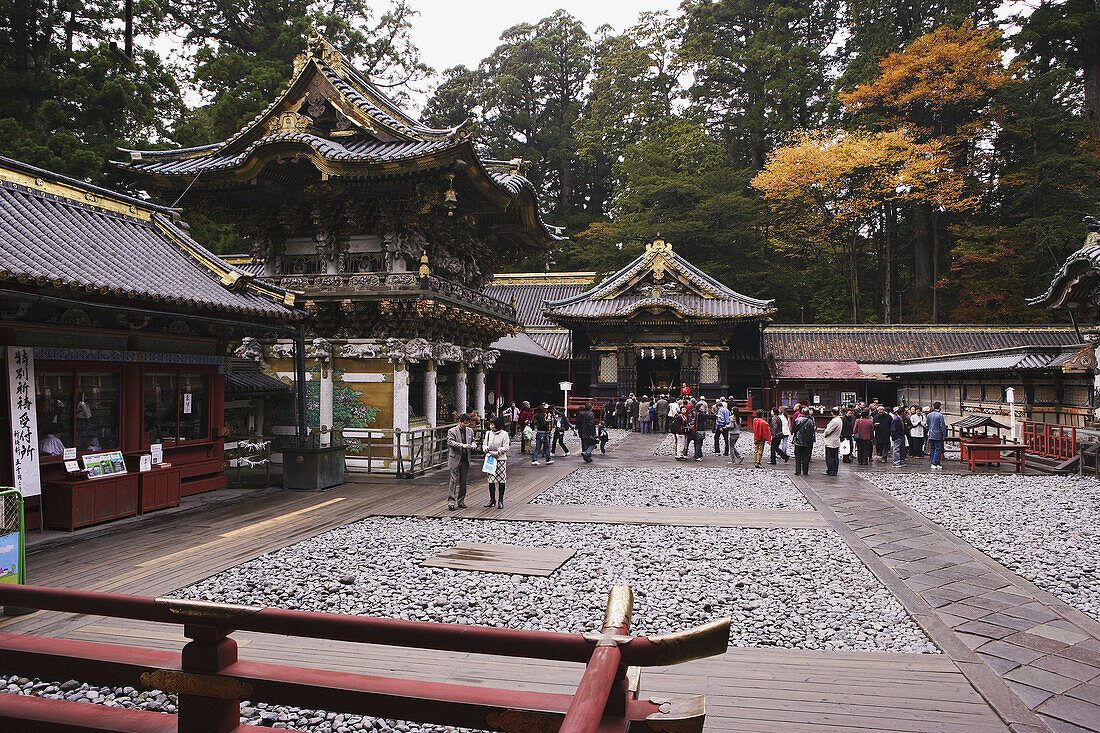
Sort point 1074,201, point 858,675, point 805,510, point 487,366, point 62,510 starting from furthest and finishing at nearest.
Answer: point 1074,201
point 487,366
point 805,510
point 62,510
point 858,675

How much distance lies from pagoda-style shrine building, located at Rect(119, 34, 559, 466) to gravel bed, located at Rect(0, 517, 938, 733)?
6.72 m

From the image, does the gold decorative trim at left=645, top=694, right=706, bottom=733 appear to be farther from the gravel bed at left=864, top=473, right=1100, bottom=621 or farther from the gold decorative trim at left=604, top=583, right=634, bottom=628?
the gravel bed at left=864, top=473, right=1100, bottom=621

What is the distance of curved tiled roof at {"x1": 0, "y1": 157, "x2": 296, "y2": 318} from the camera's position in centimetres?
860

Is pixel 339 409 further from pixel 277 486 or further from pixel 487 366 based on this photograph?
pixel 487 366

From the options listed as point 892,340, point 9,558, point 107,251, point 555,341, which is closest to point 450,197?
point 107,251

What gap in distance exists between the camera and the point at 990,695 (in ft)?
14.2

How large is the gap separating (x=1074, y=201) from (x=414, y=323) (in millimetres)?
32990

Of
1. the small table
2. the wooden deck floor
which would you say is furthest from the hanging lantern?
the small table

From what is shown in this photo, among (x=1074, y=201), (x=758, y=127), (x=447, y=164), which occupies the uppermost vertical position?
(x=758, y=127)

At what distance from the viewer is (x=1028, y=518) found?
1025 centimetres

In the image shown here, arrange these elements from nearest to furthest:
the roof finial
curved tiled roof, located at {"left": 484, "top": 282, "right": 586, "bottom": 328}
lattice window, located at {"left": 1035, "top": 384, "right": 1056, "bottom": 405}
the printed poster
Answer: the printed poster < lattice window, located at {"left": 1035, "top": 384, "right": 1056, "bottom": 405} < the roof finial < curved tiled roof, located at {"left": 484, "top": 282, "right": 586, "bottom": 328}

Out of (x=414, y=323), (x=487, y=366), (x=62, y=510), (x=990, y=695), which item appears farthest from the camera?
(x=487, y=366)

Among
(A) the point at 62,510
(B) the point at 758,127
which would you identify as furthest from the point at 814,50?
(A) the point at 62,510

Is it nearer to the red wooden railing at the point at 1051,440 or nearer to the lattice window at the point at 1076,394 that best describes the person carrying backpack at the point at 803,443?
the red wooden railing at the point at 1051,440
